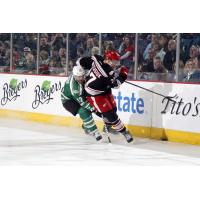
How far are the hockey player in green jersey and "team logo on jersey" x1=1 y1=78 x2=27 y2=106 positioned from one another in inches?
96.2

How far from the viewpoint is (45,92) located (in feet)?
37.3

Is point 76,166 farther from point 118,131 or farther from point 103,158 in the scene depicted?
point 118,131

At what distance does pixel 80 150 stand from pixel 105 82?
1.09 m

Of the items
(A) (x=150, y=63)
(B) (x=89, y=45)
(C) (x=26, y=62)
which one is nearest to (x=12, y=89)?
(C) (x=26, y=62)

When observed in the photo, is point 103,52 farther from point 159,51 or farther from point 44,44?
point 44,44

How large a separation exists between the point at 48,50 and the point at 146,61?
8.25ft

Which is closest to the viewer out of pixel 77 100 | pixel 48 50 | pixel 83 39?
pixel 77 100

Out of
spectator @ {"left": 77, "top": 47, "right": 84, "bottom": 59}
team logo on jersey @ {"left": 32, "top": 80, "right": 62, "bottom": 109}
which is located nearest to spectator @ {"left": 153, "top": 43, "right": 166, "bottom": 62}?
spectator @ {"left": 77, "top": 47, "right": 84, "bottom": 59}

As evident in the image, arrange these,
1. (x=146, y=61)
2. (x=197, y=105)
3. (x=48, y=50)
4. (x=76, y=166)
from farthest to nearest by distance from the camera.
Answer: (x=48, y=50), (x=146, y=61), (x=197, y=105), (x=76, y=166)

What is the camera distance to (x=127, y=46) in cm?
1047

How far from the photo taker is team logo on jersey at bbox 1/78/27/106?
1189 centimetres

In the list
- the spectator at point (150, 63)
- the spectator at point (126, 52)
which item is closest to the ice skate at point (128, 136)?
the spectator at point (150, 63)

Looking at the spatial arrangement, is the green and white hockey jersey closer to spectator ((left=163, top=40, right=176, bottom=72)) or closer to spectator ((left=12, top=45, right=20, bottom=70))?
spectator ((left=163, top=40, right=176, bottom=72))
